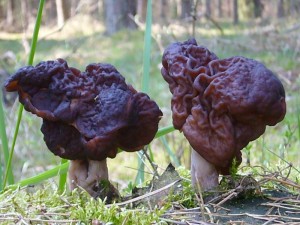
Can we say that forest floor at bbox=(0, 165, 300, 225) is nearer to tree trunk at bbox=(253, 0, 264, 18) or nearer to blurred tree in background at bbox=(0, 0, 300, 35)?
blurred tree in background at bbox=(0, 0, 300, 35)

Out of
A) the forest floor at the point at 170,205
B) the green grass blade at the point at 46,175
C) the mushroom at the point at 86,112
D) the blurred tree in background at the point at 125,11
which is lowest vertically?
the blurred tree in background at the point at 125,11

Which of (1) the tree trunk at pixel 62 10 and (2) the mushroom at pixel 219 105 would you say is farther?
(1) the tree trunk at pixel 62 10

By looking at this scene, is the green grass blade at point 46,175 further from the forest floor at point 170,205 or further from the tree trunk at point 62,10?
the tree trunk at point 62,10

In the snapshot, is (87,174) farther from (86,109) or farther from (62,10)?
(62,10)

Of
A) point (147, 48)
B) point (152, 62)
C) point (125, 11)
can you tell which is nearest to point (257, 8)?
point (125, 11)

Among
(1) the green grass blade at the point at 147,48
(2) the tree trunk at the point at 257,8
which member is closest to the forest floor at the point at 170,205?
(1) the green grass blade at the point at 147,48
